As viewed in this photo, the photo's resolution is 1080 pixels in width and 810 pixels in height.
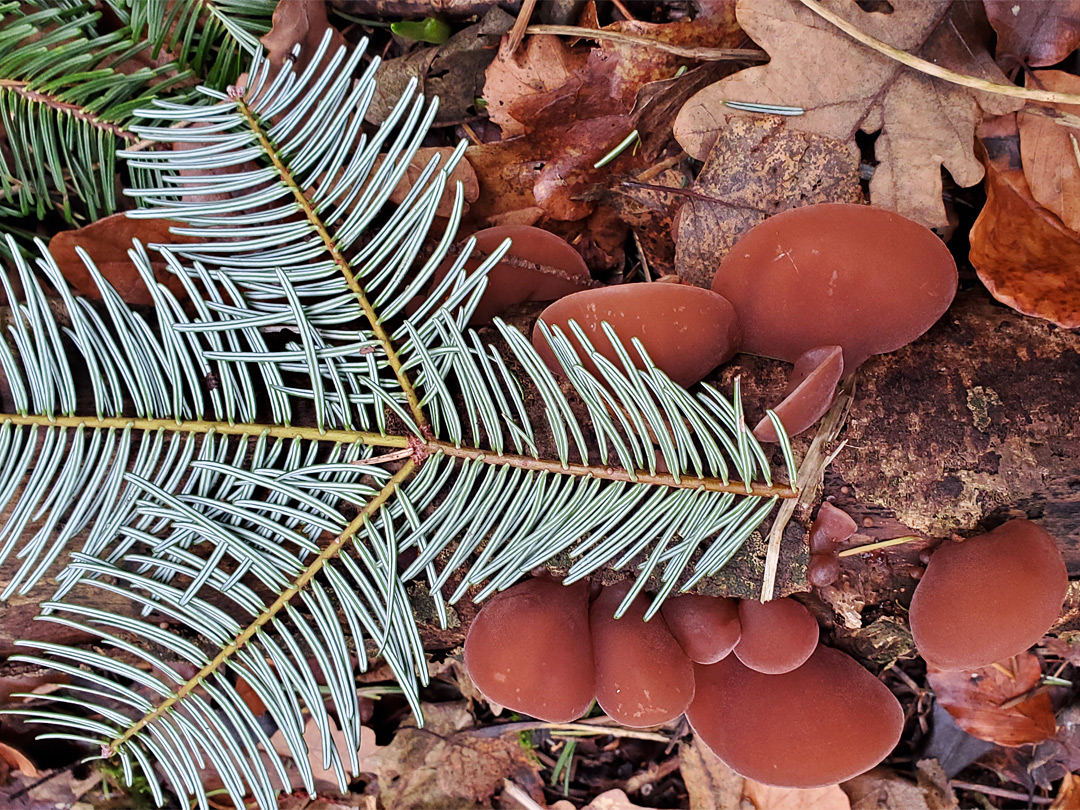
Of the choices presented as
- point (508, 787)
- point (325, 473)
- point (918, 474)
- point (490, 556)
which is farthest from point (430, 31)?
point (508, 787)

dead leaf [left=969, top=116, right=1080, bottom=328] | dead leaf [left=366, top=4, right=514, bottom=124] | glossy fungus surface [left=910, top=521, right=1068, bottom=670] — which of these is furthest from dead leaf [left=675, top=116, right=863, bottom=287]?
glossy fungus surface [left=910, top=521, right=1068, bottom=670]

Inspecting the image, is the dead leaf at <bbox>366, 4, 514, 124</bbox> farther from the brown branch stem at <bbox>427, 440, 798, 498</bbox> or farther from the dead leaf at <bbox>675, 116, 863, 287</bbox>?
the brown branch stem at <bbox>427, 440, 798, 498</bbox>

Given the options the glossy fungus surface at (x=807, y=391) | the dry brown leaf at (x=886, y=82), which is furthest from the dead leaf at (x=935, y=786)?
the dry brown leaf at (x=886, y=82)

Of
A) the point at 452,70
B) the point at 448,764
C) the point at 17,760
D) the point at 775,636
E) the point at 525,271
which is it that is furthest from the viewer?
the point at 448,764

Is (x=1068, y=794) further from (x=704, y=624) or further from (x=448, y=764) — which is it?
(x=448, y=764)

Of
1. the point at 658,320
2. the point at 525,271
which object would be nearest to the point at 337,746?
the point at 525,271

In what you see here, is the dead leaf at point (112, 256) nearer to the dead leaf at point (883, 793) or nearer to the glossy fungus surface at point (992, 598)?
the glossy fungus surface at point (992, 598)

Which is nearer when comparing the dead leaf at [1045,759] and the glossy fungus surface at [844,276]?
the glossy fungus surface at [844,276]
